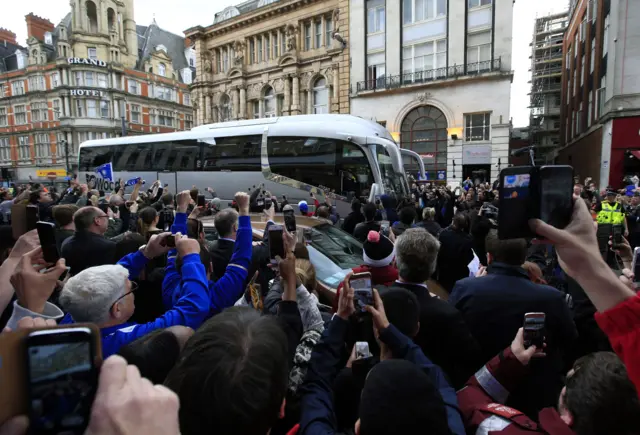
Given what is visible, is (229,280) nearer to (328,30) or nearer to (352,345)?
(352,345)

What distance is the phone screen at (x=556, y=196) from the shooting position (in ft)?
4.58

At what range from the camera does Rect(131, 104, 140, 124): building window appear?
49594mm

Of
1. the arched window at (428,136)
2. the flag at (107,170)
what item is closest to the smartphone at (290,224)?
the flag at (107,170)

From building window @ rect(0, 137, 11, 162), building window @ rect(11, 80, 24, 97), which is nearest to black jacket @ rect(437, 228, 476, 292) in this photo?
building window @ rect(11, 80, 24, 97)

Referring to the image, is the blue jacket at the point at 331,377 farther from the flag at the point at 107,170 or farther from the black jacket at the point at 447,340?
the flag at the point at 107,170

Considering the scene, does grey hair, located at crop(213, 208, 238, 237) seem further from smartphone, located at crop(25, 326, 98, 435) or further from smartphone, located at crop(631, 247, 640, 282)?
→ smartphone, located at crop(631, 247, 640, 282)

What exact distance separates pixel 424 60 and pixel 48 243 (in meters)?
27.3

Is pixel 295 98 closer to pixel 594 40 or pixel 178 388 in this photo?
pixel 594 40

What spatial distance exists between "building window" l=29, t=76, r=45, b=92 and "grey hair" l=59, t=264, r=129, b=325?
2398 inches

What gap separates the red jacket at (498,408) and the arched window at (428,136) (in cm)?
2491

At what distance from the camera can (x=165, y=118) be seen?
53781 millimetres

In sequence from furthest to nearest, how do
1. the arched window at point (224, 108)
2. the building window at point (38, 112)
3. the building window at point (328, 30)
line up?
the building window at point (38, 112)
the arched window at point (224, 108)
the building window at point (328, 30)

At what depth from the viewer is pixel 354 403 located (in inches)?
72.0

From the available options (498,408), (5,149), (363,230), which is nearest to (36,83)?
(5,149)
